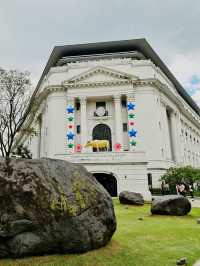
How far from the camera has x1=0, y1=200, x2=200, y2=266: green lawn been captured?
7.68 metres

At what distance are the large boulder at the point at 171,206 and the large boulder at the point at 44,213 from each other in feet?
29.7

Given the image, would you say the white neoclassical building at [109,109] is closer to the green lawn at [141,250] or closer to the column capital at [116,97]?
the column capital at [116,97]

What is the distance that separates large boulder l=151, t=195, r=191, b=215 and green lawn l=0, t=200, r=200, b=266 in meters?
3.67

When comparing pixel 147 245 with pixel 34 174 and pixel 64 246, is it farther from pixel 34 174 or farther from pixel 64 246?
pixel 34 174

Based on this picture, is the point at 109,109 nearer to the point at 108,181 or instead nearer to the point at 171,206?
the point at 108,181

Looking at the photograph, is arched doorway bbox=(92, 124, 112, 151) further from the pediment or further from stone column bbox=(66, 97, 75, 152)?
the pediment

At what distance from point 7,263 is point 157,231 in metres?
6.73

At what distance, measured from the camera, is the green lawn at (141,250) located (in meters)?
7.68

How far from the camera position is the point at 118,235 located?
1095 centimetres

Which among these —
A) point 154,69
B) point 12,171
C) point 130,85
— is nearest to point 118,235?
point 12,171

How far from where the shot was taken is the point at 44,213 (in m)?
7.87

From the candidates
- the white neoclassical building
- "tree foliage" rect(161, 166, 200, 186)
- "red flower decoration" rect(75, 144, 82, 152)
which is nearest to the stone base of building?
"tree foliage" rect(161, 166, 200, 186)

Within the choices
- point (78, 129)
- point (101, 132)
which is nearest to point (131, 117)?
point (101, 132)

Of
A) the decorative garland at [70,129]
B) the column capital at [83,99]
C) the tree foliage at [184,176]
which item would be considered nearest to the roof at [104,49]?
the column capital at [83,99]
